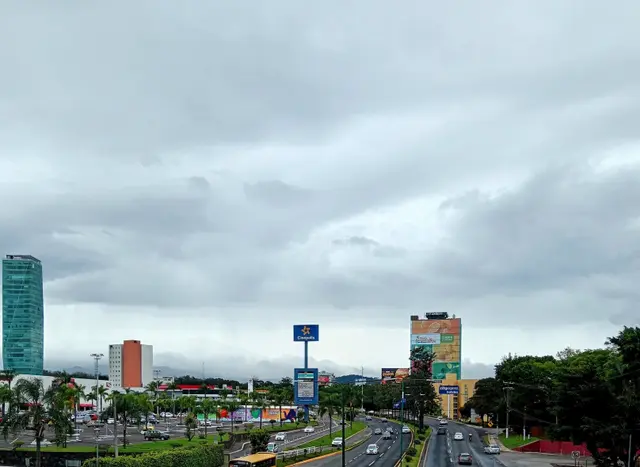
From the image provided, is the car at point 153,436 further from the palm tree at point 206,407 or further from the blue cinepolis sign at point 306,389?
the blue cinepolis sign at point 306,389

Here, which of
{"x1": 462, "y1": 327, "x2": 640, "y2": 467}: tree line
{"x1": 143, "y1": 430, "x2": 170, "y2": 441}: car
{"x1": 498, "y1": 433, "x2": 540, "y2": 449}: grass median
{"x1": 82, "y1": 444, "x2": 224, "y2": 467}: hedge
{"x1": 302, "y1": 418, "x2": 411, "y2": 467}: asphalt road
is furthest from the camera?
{"x1": 498, "y1": 433, "x2": 540, "y2": 449}: grass median

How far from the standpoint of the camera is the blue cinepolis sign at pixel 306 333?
158 m

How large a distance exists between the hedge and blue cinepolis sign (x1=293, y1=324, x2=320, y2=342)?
74.0m

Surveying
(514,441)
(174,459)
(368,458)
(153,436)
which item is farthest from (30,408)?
(514,441)

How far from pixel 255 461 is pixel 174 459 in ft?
27.4

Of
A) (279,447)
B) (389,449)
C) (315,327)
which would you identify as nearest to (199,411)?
(315,327)

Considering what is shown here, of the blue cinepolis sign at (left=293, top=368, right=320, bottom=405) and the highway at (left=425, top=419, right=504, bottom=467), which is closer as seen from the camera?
the highway at (left=425, top=419, right=504, bottom=467)

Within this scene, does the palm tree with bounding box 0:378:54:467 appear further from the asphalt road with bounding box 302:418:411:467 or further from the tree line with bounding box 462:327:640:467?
the tree line with bounding box 462:327:640:467

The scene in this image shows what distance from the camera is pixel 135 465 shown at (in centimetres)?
6406

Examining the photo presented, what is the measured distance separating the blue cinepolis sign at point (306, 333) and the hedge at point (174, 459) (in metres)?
74.0

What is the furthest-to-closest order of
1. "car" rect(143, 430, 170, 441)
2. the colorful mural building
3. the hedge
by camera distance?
1. the colorful mural building
2. "car" rect(143, 430, 170, 441)
3. the hedge

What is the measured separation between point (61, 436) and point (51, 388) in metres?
5.80

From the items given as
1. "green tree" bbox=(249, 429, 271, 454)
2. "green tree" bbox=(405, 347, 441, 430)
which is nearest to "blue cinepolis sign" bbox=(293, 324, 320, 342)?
"green tree" bbox=(405, 347, 441, 430)

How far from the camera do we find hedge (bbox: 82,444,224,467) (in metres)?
63.5
